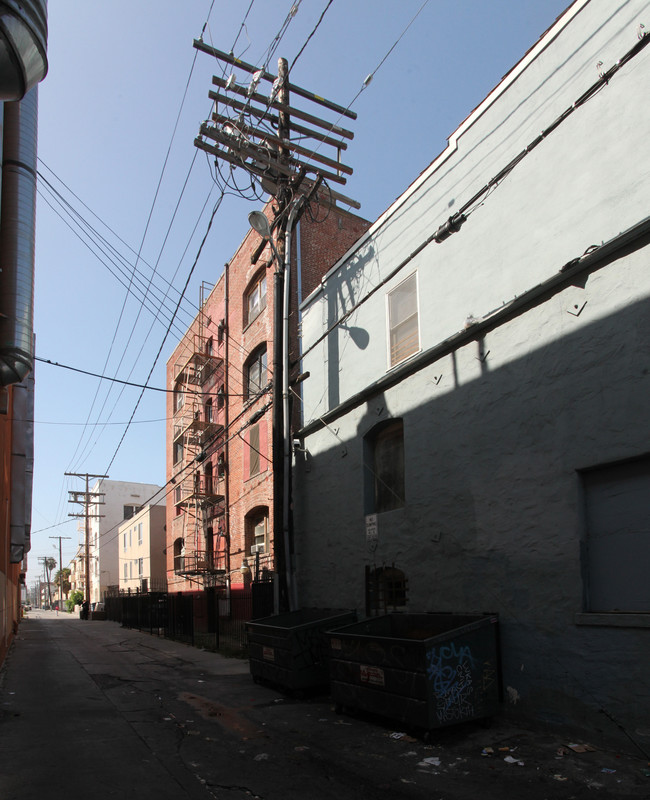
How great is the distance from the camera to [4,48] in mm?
4168

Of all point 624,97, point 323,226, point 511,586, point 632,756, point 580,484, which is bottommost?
point 632,756

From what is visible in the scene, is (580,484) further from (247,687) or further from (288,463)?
(288,463)

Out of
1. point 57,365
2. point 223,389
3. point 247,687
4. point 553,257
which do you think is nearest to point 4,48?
point 553,257

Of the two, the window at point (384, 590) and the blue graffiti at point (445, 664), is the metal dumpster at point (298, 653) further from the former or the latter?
the blue graffiti at point (445, 664)

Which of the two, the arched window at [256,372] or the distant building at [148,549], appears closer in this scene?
the arched window at [256,372]

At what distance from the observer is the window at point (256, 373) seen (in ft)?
65.6

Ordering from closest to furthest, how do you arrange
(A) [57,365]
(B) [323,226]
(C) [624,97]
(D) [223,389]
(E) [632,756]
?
(E) [632,756] < (C) [624,97] < (A) [57,365] < (B) [323,226] < (D) [223,389]

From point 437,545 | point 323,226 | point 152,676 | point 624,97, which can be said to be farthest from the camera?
point 323,226

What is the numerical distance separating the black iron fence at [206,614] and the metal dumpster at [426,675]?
6642 millimetres

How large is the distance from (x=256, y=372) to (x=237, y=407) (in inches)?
71.0

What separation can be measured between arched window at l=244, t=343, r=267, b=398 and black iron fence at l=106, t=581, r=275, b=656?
6.09 meters

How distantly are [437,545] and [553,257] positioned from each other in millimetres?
4337

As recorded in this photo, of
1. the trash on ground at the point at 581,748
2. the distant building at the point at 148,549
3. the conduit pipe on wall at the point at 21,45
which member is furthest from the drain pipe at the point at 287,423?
the distant building at the point at 148,549

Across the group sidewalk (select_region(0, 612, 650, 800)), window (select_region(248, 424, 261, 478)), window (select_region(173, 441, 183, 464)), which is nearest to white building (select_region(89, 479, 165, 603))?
window (select_region(173, 441, 183, 464))
